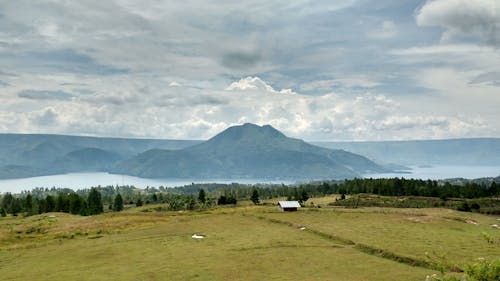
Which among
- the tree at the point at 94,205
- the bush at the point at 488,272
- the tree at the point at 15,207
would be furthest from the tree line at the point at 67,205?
the bush at the point at 488,272

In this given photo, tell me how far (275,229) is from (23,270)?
47.9 m

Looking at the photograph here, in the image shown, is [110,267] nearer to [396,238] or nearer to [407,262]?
[407,262]

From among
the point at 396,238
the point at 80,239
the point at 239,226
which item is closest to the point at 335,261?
the point at 396,238

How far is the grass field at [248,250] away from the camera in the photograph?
147 ft

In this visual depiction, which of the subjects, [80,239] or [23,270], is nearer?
[23,270]

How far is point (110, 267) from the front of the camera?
49.6 metres

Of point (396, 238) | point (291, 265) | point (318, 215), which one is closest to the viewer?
point (291, 265)

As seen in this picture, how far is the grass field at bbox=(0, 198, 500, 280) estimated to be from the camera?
147ft

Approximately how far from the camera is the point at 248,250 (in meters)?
58.6

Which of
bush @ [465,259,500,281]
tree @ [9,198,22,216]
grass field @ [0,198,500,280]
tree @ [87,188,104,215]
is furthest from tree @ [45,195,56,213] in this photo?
bush @ [465,259,500,281]

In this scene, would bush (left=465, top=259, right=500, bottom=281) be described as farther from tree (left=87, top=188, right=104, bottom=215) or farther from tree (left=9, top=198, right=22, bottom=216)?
tree (left=9, top=198, right=22, bottom=216)

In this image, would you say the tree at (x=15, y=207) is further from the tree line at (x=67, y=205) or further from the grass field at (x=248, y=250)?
the grass field at (x=248, y=250)

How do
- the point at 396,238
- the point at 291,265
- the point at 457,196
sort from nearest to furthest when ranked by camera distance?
the point at 291,265 < the point at 396,238 < the point at 457,196

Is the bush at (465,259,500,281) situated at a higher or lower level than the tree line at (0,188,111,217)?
higher
